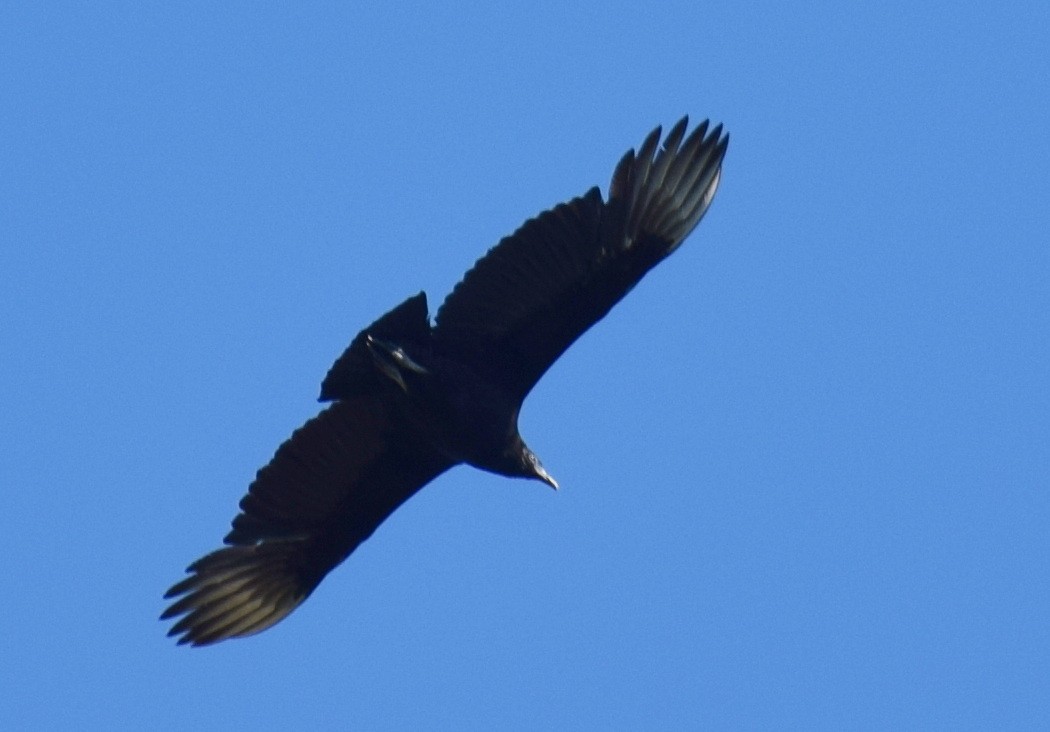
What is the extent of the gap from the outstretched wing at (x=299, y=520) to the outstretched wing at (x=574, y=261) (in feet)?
3.31

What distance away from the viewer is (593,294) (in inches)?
516

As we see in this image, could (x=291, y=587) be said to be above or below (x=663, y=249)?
below

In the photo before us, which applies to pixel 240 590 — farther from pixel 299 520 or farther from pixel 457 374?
pixel 457 374

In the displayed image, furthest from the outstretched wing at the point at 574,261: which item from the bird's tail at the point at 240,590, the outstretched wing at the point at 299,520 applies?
the bird's tail at the point at 240,590

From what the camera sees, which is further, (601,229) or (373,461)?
(373,461)

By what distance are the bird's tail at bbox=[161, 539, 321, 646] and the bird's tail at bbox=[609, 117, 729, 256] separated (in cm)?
342

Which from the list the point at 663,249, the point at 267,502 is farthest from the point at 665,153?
the point at 267,502

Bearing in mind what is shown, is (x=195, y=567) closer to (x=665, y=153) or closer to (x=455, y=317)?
(x=455, y=317)

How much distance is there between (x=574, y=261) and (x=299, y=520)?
2859 millimetres

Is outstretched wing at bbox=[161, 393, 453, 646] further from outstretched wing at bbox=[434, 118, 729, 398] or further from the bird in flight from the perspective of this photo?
outstretched wing at bbox=[434, 118, 729, 398]

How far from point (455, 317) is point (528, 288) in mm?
508

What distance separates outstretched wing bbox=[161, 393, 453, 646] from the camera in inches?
545

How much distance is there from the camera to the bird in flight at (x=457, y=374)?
12.9m

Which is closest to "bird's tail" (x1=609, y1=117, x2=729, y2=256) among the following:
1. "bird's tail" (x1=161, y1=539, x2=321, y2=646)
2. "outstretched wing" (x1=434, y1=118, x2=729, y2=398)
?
"outstretched wing" (x1=434, y1=118, x2=729, y2=398)
